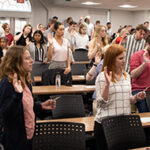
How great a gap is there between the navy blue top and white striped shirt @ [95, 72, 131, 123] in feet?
2.63

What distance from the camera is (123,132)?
3.05 m

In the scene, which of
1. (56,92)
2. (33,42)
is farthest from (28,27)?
(56,92)

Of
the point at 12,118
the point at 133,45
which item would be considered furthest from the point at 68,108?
the point at 133,45

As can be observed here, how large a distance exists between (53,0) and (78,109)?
14.9m

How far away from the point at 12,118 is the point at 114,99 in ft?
3.31

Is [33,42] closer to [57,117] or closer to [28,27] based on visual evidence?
[28,27]

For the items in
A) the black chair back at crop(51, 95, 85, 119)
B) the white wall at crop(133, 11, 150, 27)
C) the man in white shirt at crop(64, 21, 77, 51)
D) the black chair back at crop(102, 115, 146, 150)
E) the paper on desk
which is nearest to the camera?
the black chair back at crop(102, 115, 146, 150)

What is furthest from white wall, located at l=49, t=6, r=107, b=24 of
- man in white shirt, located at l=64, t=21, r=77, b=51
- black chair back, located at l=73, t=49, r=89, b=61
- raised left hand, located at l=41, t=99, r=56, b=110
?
raised left hand, located at l=41, t=99, r=56, b=110

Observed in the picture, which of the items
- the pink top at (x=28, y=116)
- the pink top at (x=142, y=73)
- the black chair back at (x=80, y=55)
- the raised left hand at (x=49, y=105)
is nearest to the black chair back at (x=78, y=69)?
the black chair back at (x=80, y=55)

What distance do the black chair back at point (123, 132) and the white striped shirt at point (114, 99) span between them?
94mm

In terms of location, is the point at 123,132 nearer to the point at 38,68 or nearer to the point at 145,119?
the point at 145,119

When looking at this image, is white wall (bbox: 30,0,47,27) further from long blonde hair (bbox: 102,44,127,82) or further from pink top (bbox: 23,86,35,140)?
pink top (bbox: 23,86,35,140)

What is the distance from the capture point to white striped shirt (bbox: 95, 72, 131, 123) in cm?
307

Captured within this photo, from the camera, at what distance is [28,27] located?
339 inches
